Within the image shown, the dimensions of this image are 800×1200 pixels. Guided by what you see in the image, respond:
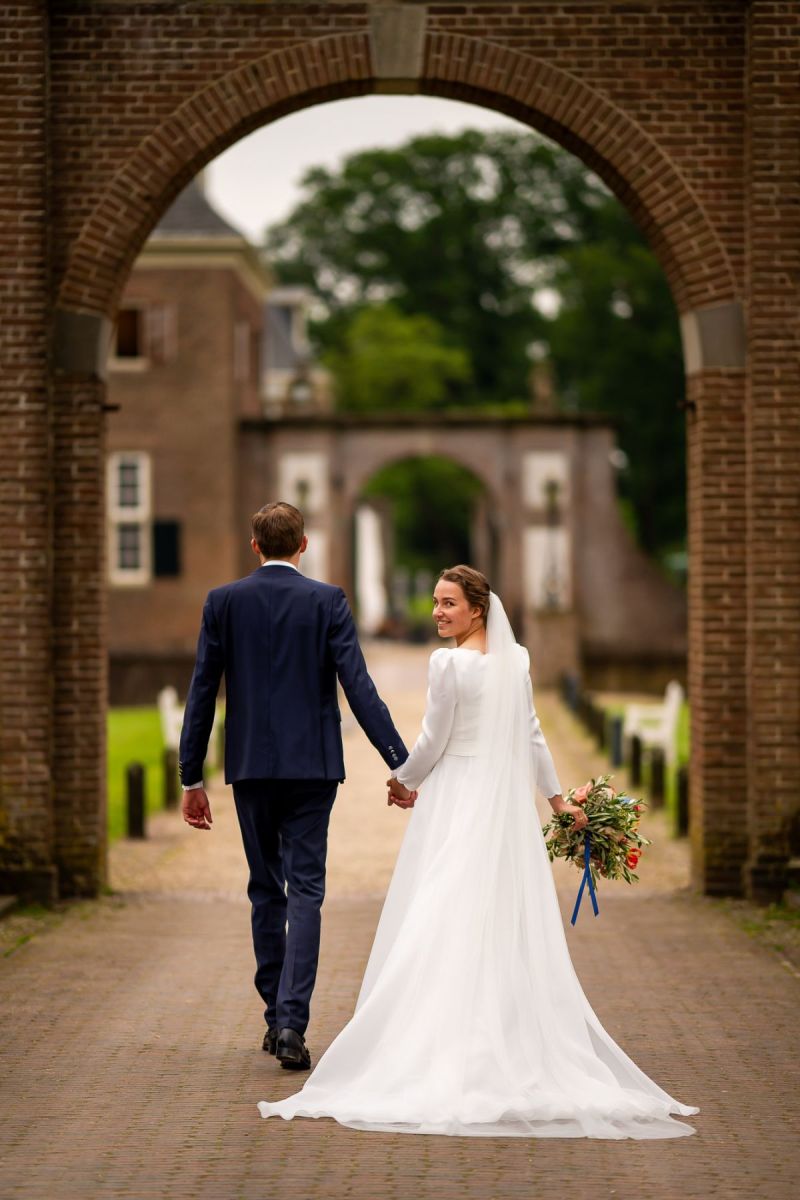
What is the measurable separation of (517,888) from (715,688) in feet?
15.6

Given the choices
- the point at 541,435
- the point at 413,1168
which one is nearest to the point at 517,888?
the point at 413,1168

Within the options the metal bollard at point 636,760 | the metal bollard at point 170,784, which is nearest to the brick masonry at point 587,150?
the metal bollard at point 170,784

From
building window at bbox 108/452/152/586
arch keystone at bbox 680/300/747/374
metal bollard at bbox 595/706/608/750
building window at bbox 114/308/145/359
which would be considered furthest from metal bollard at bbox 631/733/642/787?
building window at bbox 114/308/145/359

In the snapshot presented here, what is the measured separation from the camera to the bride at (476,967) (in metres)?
5.71

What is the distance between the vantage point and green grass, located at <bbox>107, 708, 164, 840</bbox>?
16469 millimetres

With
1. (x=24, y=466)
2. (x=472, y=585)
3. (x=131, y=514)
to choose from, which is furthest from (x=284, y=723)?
(x=131, y=514)

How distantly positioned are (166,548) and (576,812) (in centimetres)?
2896

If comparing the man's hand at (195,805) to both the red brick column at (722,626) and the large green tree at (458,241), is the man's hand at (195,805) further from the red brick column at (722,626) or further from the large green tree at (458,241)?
the large green tree at (458,241)

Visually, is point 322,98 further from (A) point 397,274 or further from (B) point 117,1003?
(A) point 397,274

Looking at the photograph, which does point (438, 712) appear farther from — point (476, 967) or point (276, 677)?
point (476, 967)

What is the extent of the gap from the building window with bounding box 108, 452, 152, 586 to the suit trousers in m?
28.7

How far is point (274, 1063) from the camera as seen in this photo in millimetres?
6582

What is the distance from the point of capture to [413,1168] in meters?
5.27

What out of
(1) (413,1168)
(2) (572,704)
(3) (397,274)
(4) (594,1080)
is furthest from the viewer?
(3) (397,274)
